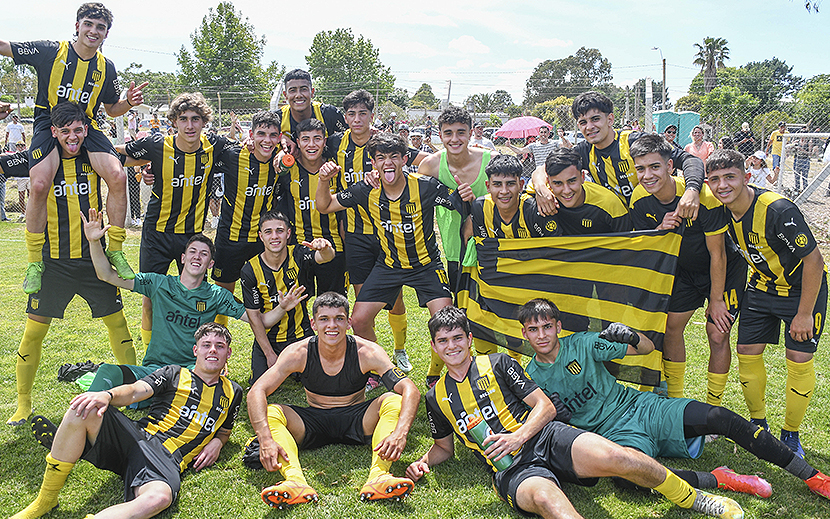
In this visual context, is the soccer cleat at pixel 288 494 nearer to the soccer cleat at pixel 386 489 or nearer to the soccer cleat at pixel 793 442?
the soccer cleat at pixel 386 489

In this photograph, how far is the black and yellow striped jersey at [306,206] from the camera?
5.86 meters

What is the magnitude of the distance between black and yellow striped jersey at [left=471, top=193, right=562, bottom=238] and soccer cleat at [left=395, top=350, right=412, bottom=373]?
72.7 inches

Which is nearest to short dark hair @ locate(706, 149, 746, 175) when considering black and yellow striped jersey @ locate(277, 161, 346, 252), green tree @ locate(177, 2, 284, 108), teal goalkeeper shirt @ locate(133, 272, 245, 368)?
black and yellow striped jersey @ locate(277, 161, 346, 252)

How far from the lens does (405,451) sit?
14.8ft

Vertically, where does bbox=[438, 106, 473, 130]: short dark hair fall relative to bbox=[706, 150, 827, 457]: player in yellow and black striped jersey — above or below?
above

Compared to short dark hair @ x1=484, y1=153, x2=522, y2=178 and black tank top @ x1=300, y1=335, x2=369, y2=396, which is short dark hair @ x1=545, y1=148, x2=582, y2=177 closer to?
short dark hair @ x1=484, y1=153, x2=522, y2=178

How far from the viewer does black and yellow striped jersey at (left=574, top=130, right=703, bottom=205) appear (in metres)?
5.09

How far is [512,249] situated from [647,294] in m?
1.16

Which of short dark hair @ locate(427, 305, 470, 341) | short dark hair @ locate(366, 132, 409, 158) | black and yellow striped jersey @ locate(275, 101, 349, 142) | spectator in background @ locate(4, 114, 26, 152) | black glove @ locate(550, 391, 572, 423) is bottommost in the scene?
black glove @ locate(550, 391, 572, 423)

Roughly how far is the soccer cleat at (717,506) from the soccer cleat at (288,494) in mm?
2362

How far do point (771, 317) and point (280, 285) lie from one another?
4.10m

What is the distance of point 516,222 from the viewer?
198 inches

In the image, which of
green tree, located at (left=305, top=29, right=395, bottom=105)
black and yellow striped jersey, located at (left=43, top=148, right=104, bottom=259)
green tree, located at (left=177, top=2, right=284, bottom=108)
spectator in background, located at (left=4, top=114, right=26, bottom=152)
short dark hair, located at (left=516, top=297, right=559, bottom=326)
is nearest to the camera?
short dark hair, located at (left=516, top=297, right=559, bottom=326)

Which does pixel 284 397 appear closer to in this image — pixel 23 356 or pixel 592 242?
pixel 23 356
